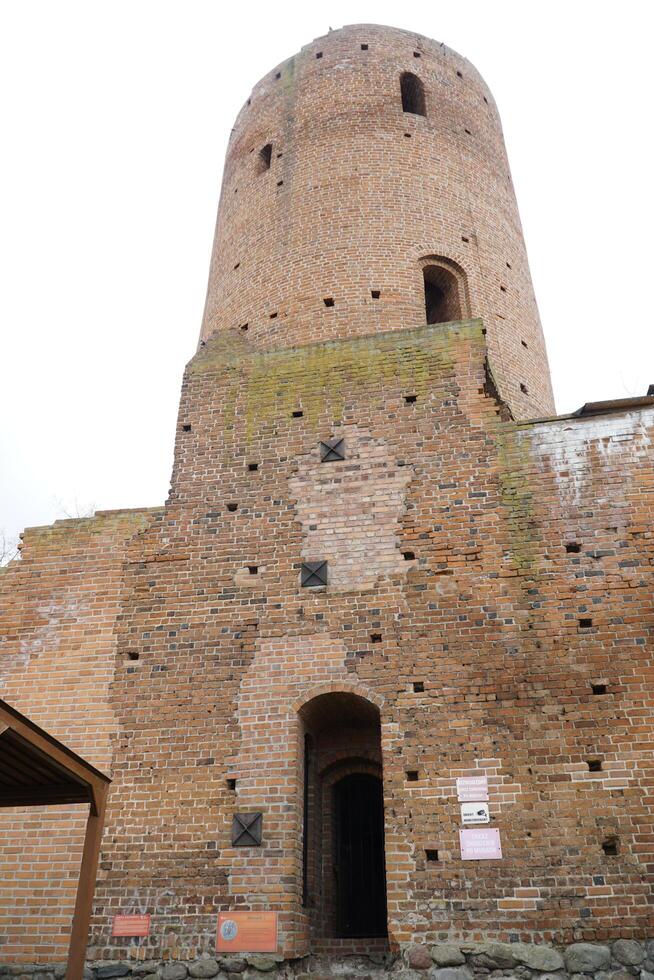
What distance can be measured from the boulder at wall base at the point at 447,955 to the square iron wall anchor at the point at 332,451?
5.03 metres

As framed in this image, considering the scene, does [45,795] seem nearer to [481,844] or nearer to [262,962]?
[262,962]

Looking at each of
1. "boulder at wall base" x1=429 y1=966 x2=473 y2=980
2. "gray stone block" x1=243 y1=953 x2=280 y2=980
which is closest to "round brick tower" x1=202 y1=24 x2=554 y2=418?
"boulder at wall base" x1=429 y1=966 x2=473 y2=980

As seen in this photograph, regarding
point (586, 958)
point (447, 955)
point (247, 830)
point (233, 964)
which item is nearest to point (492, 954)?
point (447, 955)

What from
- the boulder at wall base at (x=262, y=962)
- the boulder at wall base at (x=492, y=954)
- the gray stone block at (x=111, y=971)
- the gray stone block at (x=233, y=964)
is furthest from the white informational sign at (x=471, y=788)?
the gray stone block at (x=111, y=971)

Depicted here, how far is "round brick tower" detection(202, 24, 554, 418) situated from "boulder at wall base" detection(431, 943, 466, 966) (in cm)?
713

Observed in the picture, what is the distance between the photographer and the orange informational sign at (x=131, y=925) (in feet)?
24.7

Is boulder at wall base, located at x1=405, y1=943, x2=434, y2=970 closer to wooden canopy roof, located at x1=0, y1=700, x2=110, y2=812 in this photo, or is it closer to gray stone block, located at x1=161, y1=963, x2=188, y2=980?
gray stone block, located at x1=161, y1=963, x2=188, y2=980

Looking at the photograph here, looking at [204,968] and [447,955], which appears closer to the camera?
[447,955]

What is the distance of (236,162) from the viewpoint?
15.1 m

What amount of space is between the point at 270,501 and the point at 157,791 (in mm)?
3331

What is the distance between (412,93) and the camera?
14781 millimetres

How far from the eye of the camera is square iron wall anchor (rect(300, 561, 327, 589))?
884 cm

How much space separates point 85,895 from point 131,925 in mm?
1562

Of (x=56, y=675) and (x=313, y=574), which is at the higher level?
(x=313, y=574)
